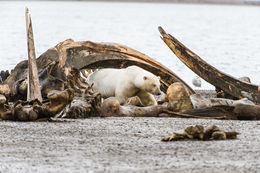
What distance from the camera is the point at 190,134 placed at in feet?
23.4

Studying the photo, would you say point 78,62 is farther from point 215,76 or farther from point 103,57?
point 215,76

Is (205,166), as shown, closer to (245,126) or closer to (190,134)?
(190,134)

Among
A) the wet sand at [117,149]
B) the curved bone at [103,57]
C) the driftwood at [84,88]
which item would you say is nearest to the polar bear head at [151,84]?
the driftwood at [84,88]

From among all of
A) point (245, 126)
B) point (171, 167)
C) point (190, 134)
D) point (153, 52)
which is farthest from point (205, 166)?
point (153, 52)

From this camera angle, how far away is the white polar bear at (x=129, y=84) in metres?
→ 9.97

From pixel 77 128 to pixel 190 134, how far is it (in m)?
1.47

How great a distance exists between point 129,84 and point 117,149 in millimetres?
3605

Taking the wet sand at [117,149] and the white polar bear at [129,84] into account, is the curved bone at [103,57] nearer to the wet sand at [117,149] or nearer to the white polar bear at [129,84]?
the white polar bear at [129,84]

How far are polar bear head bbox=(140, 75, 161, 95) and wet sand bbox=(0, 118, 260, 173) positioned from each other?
4.93ft

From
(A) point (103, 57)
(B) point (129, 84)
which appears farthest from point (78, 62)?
→ (B) point (129, 84)

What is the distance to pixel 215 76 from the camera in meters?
9.98

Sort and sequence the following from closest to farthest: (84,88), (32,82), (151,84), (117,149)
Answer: (117,149) < (32,82) < (84,88) < (151,84)

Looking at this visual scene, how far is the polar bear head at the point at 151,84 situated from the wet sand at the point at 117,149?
4.93 feet

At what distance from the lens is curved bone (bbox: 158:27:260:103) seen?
9.93 m
